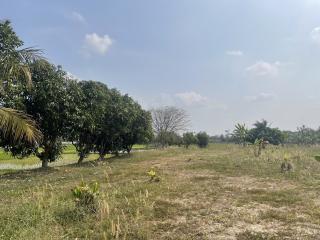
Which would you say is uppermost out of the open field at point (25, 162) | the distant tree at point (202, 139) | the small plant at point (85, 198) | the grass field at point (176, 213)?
the distant tree at point (202, 139)

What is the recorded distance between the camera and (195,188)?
1159 centimetres

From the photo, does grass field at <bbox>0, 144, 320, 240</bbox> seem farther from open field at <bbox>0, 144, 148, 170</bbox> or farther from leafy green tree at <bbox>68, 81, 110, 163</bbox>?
open field at <bbox>0, 144, 148, 170</bbox>

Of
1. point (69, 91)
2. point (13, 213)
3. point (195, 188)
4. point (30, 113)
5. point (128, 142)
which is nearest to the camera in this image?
point (13, 213)

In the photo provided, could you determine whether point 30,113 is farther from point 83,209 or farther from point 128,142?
point 128,142

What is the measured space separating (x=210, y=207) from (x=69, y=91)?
13.6 meters

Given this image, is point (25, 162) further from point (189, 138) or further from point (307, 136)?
point (307, 136)

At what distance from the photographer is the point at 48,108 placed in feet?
60.6

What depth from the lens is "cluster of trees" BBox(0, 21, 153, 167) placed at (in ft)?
35.5

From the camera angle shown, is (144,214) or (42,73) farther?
(42,73)

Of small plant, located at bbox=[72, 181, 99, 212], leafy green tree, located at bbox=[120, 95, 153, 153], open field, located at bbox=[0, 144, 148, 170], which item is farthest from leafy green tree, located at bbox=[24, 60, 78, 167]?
leafy green tree, located at bbox=[120, 95, 153, 153]

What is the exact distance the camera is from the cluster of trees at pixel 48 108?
1082 centimetres

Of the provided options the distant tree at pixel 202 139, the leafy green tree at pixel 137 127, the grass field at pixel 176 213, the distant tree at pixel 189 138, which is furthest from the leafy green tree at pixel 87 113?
the distant tree at pixel 202 139

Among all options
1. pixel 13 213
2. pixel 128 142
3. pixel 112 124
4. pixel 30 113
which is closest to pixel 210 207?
pixel 13 213

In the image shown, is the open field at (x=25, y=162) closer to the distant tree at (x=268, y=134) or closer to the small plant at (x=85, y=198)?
the small plant at (x=85, y=198)
